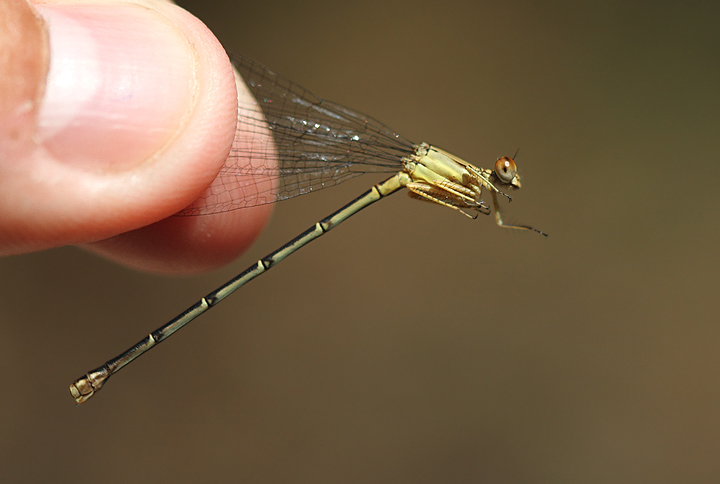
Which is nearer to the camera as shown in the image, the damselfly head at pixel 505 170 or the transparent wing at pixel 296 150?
the damselfly head at pixel 505 170

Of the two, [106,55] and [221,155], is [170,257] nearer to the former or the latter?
[221,155]

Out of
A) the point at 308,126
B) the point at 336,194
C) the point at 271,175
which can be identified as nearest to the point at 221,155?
the point at 271,175

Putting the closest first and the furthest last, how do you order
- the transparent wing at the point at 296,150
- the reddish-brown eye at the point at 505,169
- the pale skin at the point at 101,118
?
the pale skin at the point at 101,118
the reddish-brown eye at the point at 505,169
the transparent wing at the point at 296,150

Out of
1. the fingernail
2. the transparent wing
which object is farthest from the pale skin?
the transparent wing

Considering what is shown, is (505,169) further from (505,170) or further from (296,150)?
(296,150)

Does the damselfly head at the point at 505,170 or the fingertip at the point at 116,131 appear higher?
the fingertip at the point at 116,131

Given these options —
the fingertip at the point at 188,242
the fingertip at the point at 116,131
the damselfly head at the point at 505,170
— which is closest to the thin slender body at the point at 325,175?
the damselfly head at the point at 505,170

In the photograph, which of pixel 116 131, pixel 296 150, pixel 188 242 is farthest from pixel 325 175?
pixel 116 131

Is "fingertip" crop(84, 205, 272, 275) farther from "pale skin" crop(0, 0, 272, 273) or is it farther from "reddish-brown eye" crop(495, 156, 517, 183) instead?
"reddish-brown eye" crop(495, 156, 517, 183)

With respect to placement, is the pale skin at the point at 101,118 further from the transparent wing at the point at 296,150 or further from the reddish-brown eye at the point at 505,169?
the reddish-brown eye at the point at 505,169

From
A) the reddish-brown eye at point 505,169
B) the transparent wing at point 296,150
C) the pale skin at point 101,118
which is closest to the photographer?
the pale skin at point 101,118
